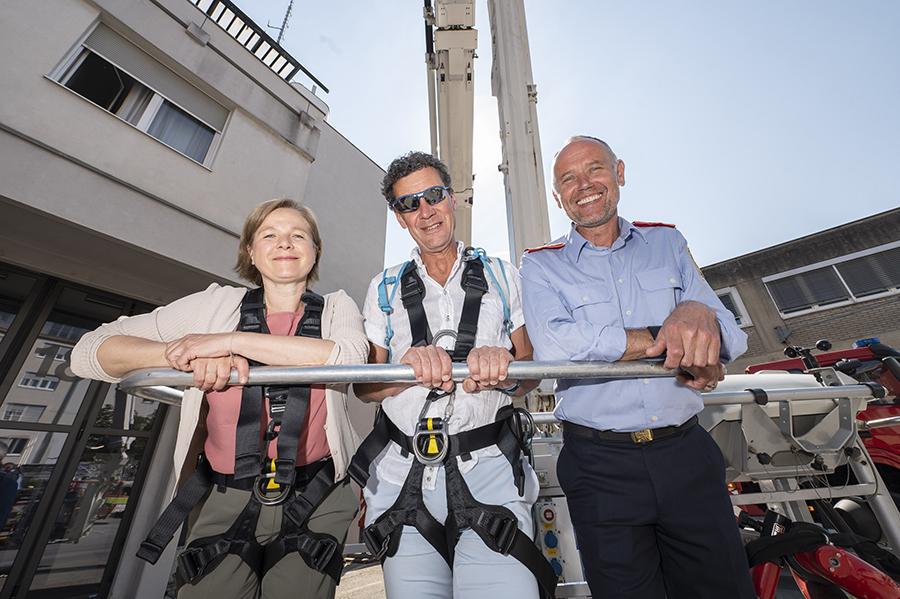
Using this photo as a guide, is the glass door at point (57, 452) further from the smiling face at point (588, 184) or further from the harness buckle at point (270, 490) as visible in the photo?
the smiling face at point (588, 184)

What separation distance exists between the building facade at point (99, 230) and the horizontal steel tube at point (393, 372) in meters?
4.15

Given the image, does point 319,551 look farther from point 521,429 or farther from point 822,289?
point 822,289

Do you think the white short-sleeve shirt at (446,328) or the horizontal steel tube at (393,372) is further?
the white short-sleeve shirt at (446,328)

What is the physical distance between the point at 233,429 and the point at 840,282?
1805 cm

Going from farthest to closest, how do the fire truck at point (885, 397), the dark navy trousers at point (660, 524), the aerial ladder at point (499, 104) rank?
the aerial ladder at point (499, 104), the fire truck at point (885, 397), the dark navy trousers at point (660, 524)

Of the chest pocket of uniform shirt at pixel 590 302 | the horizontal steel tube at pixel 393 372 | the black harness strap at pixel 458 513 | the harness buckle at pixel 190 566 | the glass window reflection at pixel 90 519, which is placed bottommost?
the glass window reflection at pixel 90 519

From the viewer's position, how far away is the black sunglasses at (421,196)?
1.81 m

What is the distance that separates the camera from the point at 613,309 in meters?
1.68

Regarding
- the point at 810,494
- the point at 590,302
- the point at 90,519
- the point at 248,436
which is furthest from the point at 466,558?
the point at 90,519

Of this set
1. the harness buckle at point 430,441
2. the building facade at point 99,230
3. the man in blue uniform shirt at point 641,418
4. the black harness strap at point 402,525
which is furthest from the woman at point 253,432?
the building facade at point 99,230

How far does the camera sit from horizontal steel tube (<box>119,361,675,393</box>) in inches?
45.3

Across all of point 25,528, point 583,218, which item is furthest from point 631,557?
point 25,528

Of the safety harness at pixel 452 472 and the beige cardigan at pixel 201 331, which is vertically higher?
the beige cardigan at pixel 201 331

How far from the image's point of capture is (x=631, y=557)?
139cm
